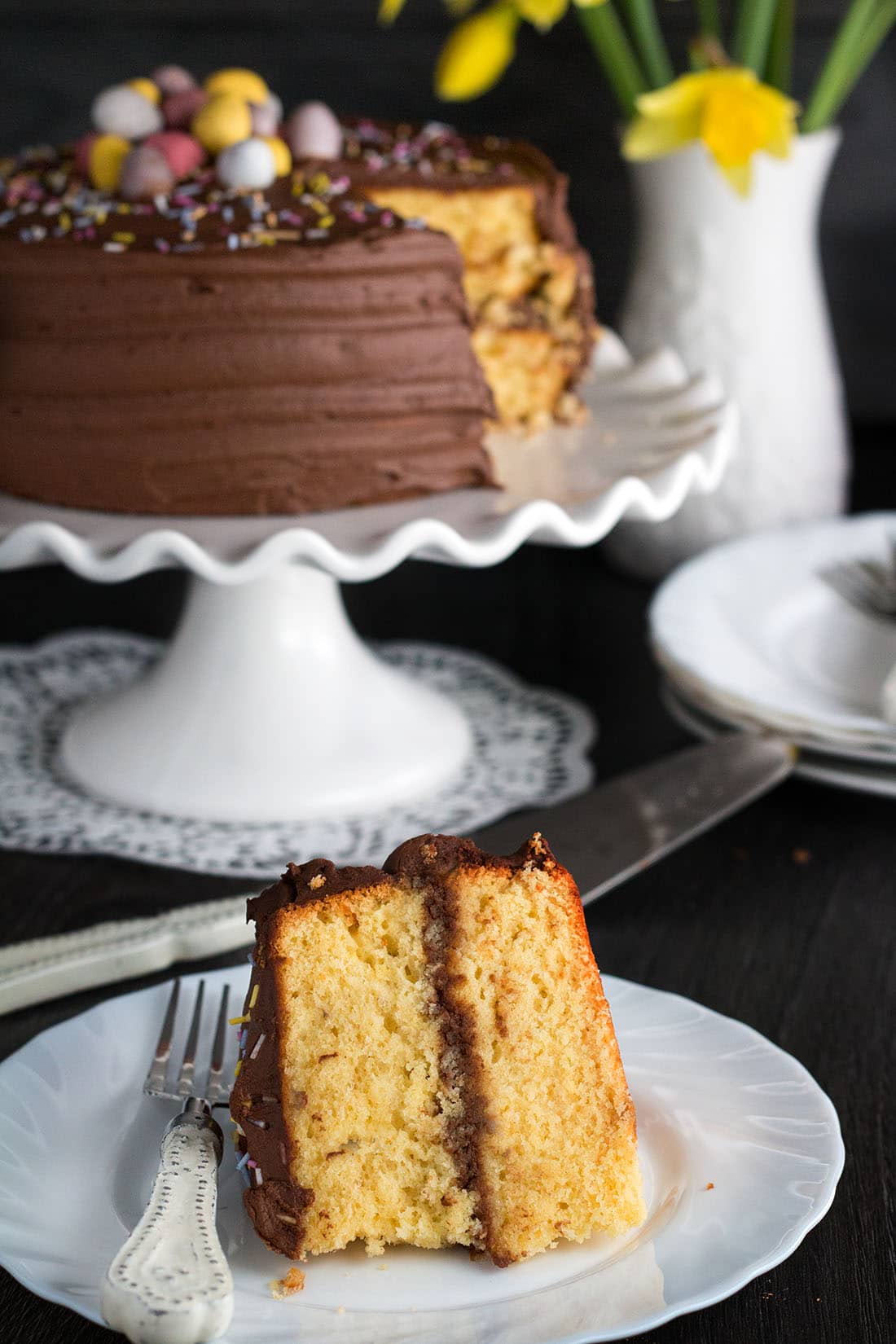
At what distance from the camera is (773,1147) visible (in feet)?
2.40

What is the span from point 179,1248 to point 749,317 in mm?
1289

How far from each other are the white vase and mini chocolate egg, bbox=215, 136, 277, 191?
57 cm

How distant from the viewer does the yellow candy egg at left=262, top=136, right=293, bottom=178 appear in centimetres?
128

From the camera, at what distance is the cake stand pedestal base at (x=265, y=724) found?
1281 mm

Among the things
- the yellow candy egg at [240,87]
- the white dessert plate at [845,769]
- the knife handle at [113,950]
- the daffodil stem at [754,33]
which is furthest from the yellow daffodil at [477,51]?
the knife handle at [113,950]

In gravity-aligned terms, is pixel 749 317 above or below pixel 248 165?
below

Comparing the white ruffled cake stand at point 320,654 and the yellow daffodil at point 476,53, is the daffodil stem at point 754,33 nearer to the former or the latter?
the yellow daffodil at point 476,53

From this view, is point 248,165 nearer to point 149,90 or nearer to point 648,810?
point 149,90

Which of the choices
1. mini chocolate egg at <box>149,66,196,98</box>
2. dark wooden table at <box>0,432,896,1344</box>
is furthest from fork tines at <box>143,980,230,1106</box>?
mini chocolate egg at <box>149,66,196,98</box>

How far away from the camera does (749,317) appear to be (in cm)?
169

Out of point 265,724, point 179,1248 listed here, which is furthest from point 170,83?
point 179,1248

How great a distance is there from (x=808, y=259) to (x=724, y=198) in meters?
0.13

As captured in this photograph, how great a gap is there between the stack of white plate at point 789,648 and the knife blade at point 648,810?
33mm

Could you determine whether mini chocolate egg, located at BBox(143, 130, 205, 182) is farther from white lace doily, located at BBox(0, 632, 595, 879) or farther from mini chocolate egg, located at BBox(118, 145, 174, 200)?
white lace doily, located at BBox(0, 632, 595, 879)
